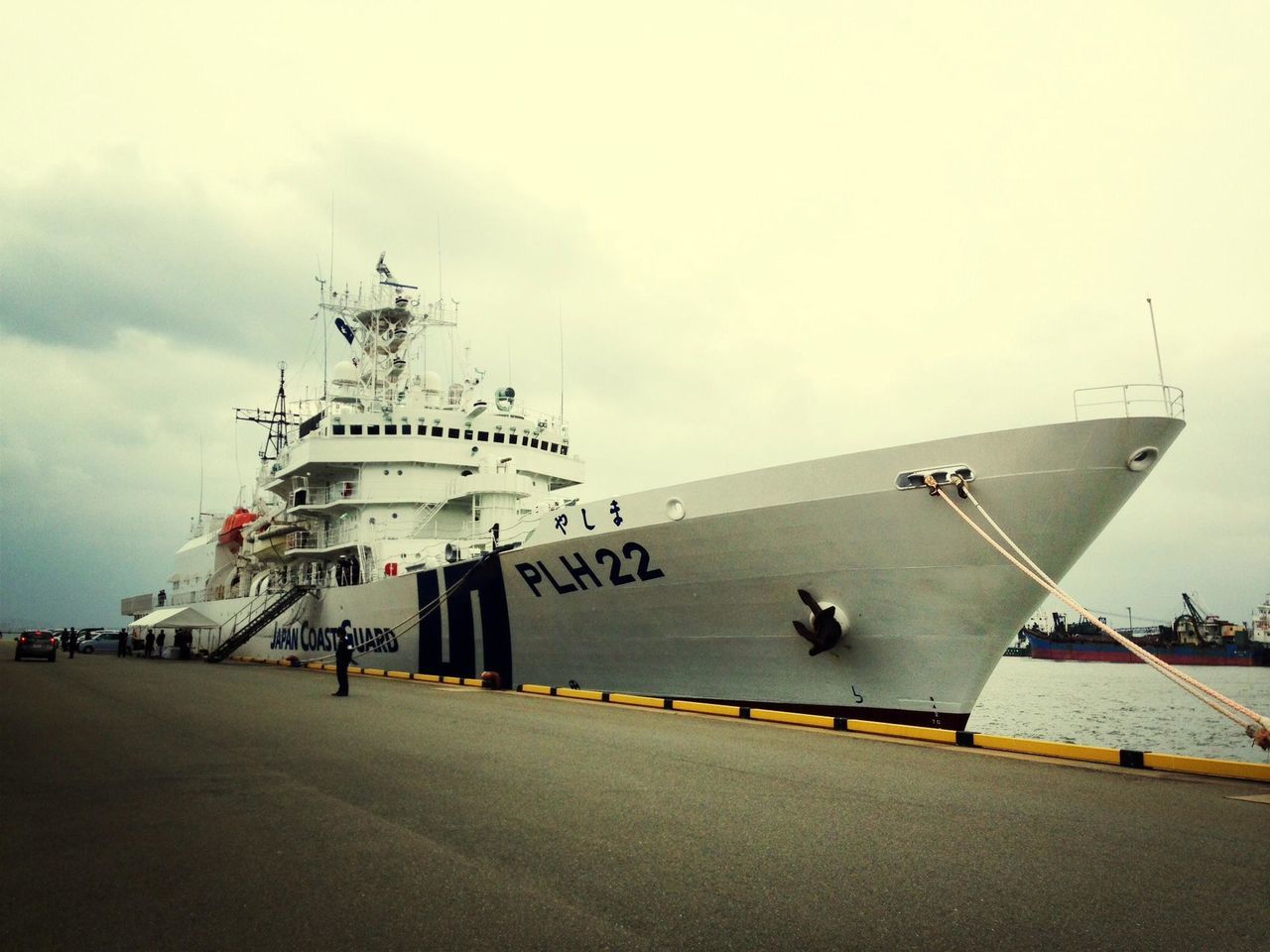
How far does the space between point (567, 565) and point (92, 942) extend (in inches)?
366

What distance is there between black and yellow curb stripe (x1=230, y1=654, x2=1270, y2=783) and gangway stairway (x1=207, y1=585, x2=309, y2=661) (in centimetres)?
928

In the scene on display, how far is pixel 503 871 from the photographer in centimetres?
350

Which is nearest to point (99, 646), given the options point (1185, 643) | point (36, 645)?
point (36, 645)

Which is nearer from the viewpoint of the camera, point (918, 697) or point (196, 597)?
point (918, 697)

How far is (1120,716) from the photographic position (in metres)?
21.3

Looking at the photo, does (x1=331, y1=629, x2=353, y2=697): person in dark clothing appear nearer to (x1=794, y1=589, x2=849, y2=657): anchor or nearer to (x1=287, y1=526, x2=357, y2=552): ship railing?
(x1=794, y1=589, x2=849, y2=657): anchor

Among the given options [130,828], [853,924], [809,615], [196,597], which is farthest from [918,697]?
[196,597]

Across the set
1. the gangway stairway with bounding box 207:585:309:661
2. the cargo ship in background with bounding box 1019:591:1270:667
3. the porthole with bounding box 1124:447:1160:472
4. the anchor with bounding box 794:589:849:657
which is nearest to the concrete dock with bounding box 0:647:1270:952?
the anchor with bounding box 794:589:849:657

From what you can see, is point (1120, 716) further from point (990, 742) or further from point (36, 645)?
point (36, 645)

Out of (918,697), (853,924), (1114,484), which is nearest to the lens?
(853,924)

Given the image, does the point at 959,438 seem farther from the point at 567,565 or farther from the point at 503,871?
the point at 503,871

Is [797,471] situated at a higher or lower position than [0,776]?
higher

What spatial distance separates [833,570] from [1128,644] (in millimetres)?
3389

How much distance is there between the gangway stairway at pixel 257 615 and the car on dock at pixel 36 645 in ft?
17.7
